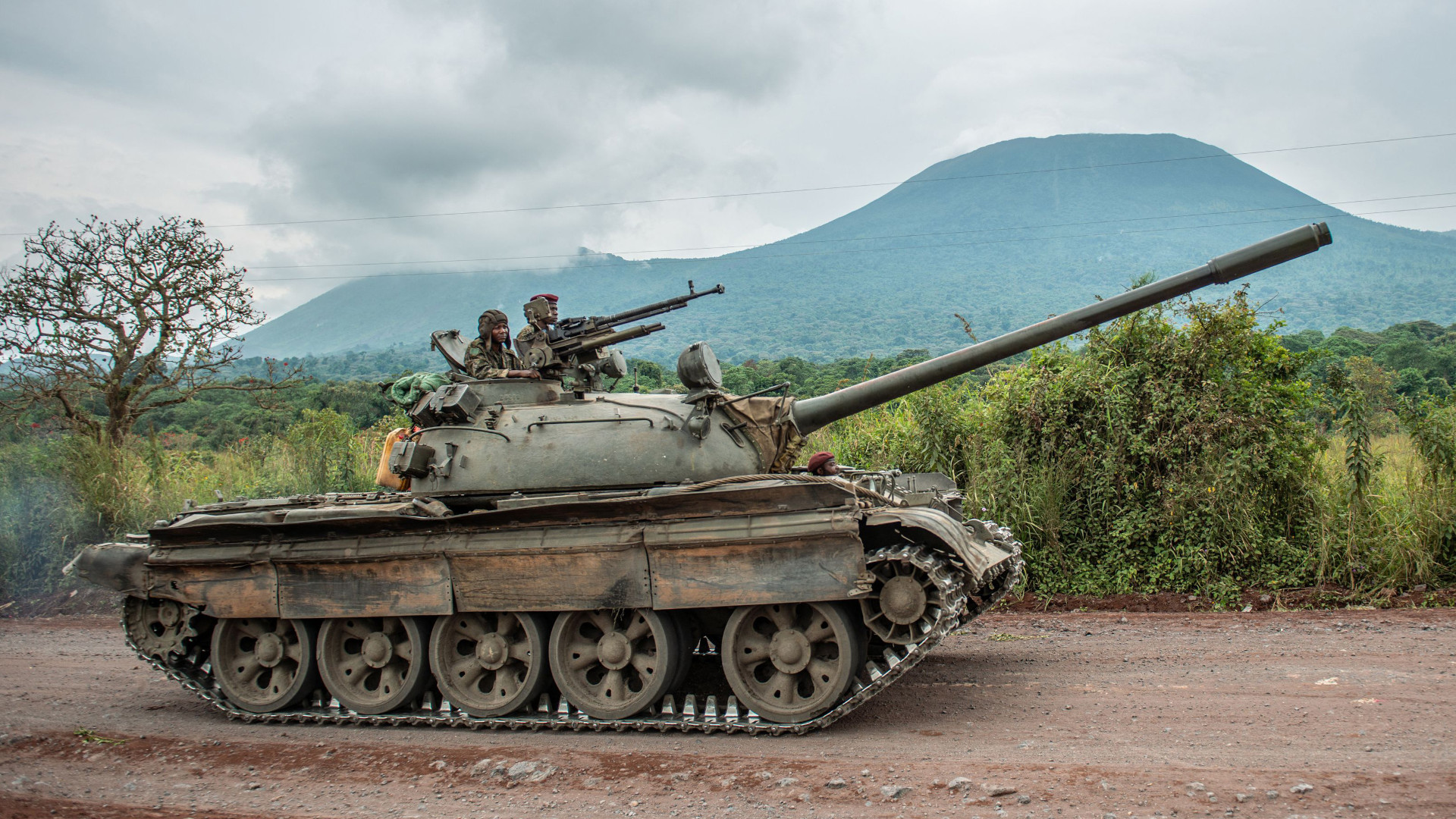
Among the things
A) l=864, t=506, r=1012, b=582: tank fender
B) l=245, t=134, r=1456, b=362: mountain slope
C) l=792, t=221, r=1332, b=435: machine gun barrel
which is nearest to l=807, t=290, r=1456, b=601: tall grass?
l=792, t=221, r=1332, b=435: machine gun barrel

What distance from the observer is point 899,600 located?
711 centimetres

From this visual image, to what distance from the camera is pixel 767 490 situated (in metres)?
7.29

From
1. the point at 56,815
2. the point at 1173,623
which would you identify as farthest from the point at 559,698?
the point at 1173,623

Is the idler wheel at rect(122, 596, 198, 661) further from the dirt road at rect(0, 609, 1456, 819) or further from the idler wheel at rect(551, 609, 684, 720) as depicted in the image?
the idler wheel at rect(551, 609, 684, 720)

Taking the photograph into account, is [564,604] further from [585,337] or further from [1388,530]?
[1388,530]

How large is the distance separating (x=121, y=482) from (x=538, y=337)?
10364 millimetres

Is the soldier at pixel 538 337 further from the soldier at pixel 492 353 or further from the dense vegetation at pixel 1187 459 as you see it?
the dense vegetation at pixel 1187 459

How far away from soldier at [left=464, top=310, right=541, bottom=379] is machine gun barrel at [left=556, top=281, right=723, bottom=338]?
54cm

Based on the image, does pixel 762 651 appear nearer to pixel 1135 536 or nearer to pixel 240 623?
pixel 240 623

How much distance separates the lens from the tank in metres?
7.27

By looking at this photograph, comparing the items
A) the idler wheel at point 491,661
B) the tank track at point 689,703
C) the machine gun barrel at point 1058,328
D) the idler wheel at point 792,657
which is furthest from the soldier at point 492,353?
the idler wheel at point 792,657

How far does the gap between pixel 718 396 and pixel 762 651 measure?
2130 millimetres

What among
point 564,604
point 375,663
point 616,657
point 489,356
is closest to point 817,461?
point 616,657

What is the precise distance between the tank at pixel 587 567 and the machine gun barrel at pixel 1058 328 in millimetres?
24
